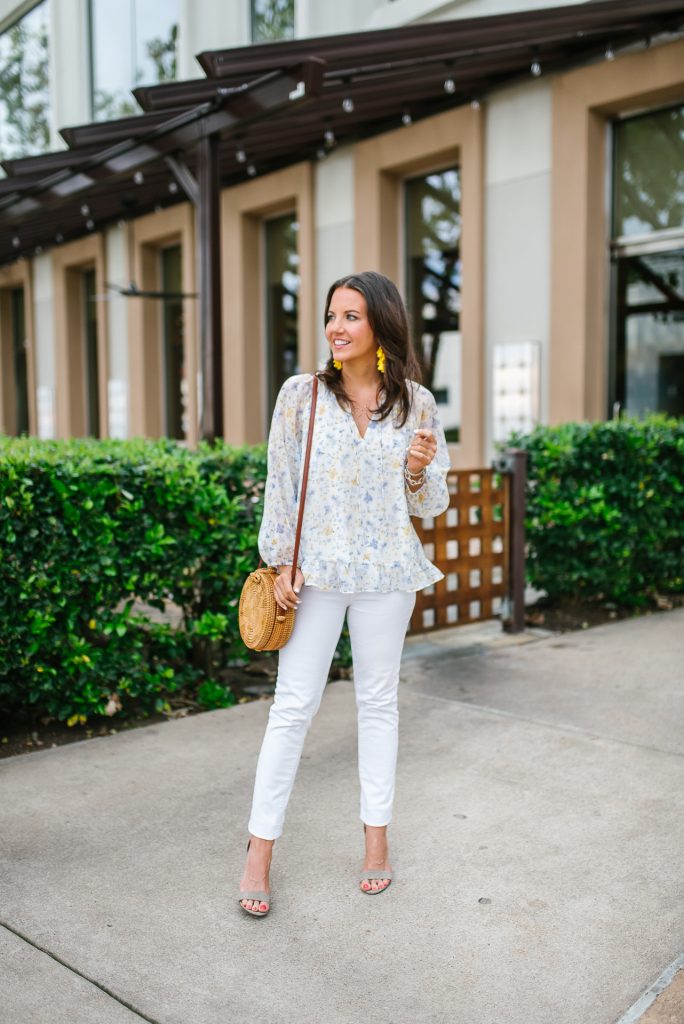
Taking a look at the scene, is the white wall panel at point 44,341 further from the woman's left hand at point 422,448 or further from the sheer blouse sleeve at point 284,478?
the woman's left hand at point 422,448

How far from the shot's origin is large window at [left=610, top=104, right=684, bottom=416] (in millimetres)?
9742

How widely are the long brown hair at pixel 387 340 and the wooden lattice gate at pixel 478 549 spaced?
10.1 feet

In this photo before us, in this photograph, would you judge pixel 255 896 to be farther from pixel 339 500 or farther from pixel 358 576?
pixel 339 500

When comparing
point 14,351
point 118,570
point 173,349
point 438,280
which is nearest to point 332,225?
point 438,280

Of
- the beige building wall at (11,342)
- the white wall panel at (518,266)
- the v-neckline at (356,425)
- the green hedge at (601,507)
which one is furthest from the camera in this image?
the beige building wall at (11,342)

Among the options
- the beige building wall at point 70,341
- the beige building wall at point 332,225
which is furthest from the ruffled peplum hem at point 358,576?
the beige building wall at point 70,341

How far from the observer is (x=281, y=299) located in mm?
14117

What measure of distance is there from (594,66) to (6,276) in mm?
14808

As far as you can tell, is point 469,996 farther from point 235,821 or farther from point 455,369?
point 455,369

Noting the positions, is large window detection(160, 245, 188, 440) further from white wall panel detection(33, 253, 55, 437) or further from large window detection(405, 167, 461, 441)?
large window detection(405, 167, 461, 441)

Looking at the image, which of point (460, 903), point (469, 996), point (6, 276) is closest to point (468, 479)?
point (460, 903)

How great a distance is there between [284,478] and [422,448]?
434 millimetres

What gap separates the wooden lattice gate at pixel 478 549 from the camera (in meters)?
6.28

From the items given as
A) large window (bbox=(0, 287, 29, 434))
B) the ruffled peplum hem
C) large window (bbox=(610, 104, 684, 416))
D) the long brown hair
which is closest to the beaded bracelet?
the long brown hair
